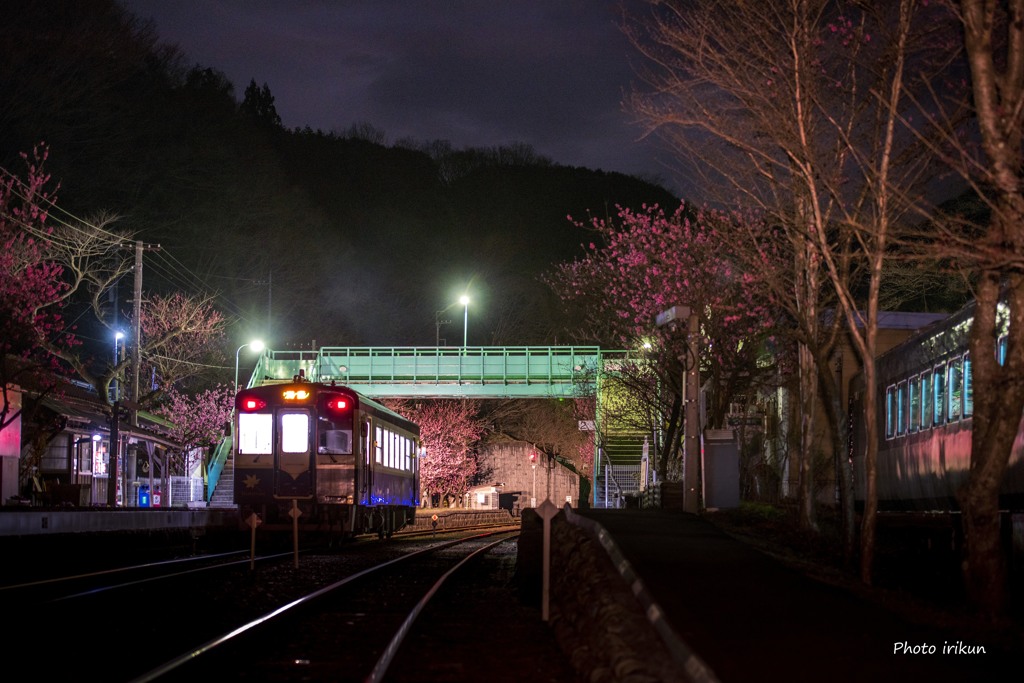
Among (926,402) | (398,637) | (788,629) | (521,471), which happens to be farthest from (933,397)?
(521,471)

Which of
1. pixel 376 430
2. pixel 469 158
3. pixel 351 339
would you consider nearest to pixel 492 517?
pixel 351 339

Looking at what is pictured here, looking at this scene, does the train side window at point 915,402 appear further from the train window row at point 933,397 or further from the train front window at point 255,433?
the train front window at point 255,433

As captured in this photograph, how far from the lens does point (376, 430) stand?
26578 mm

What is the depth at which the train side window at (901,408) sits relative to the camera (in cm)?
1923

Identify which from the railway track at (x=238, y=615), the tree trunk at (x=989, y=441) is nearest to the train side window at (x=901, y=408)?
the railway track at (x=238, y=615)

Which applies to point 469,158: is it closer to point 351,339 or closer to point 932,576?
point 351,339

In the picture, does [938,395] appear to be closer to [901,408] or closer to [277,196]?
[901,408]

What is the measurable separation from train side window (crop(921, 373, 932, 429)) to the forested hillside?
29512 mm

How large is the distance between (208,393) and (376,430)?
3191 cm

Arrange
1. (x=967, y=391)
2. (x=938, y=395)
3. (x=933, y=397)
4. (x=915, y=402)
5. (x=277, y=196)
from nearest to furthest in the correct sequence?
(x=967, y=391)
(x=938, y=395)
(x=933, y=397)
(x=915, y=402)
(x=277, y=196)

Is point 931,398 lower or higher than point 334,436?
higher

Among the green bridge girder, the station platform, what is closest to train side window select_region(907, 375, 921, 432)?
the station platform

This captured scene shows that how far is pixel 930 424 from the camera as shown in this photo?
17031 mm

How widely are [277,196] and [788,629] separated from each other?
5850 cm
